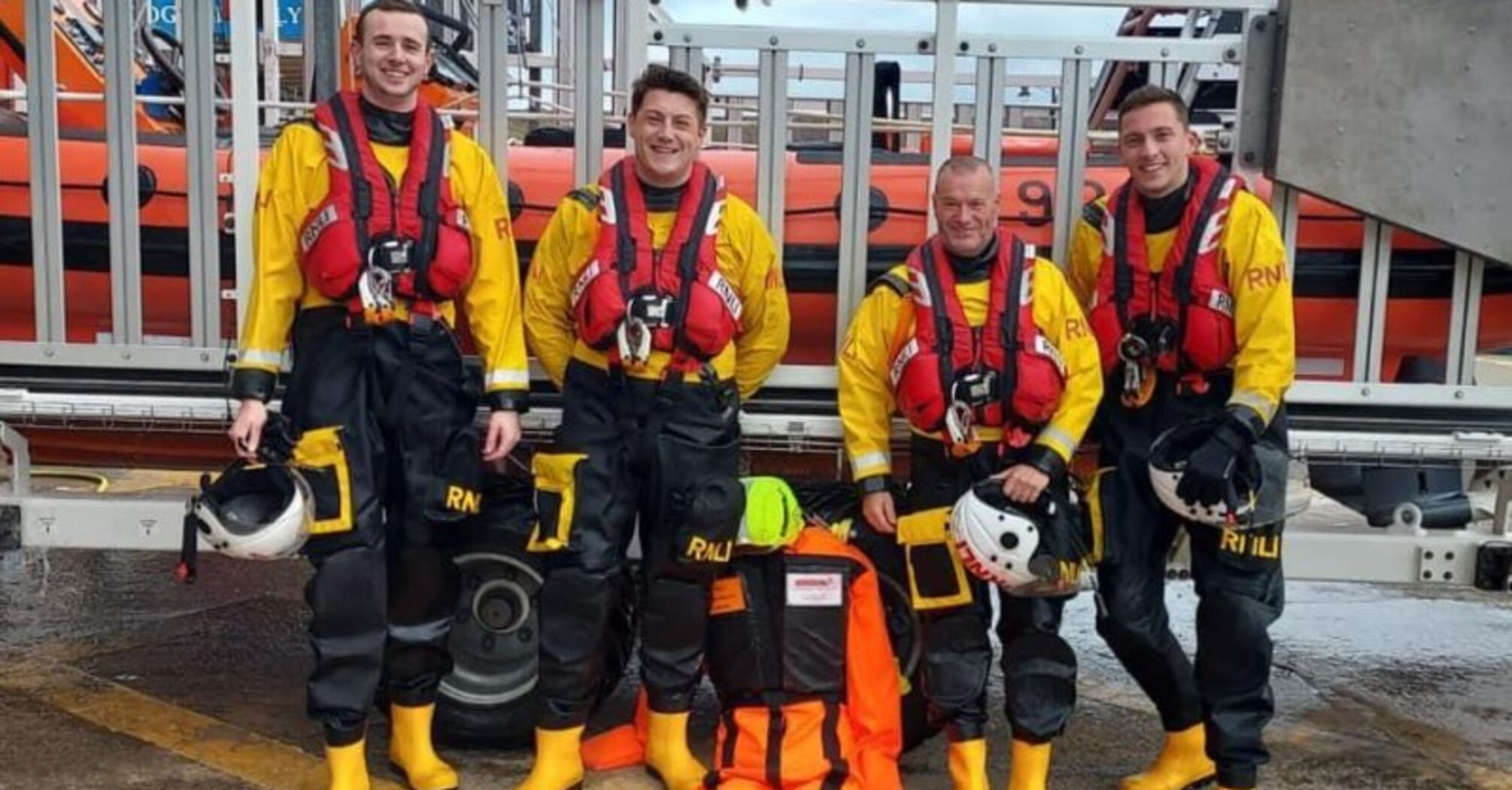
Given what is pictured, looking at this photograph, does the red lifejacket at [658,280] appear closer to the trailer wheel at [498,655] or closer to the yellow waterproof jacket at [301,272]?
the yellow waterproof jacket at [301,272]

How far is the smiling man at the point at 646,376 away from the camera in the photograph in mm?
3414

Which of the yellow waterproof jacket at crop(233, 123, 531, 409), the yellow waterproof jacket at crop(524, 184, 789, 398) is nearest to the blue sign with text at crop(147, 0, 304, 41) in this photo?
the yellow waterproof jacket at crop(233, 123, 531, 409)

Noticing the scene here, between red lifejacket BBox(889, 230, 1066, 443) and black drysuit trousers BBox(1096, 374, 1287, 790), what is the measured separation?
0.97 feet

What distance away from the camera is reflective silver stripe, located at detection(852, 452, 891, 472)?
3.56m

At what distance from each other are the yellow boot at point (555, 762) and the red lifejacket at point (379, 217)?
115 cm

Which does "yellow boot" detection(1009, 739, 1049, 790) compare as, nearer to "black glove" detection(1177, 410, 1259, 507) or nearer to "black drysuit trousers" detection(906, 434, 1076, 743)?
"black drysuit trousers" detection(906, 434, 1076, 743)

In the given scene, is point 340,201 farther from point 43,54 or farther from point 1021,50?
point 1021,50

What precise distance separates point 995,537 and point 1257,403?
681 mm

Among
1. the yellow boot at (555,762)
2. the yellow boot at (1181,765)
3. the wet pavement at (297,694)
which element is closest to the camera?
the yellow boot at (555,762)

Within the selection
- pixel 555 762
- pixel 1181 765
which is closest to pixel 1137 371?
pixel 1181 765

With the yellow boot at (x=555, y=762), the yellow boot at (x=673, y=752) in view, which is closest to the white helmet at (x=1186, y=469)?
the yellow boot at (x=673, y=752)

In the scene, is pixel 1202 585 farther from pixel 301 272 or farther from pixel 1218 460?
pixel 301 272

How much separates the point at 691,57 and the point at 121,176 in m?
1.49

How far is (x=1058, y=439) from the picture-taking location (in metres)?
3.42
